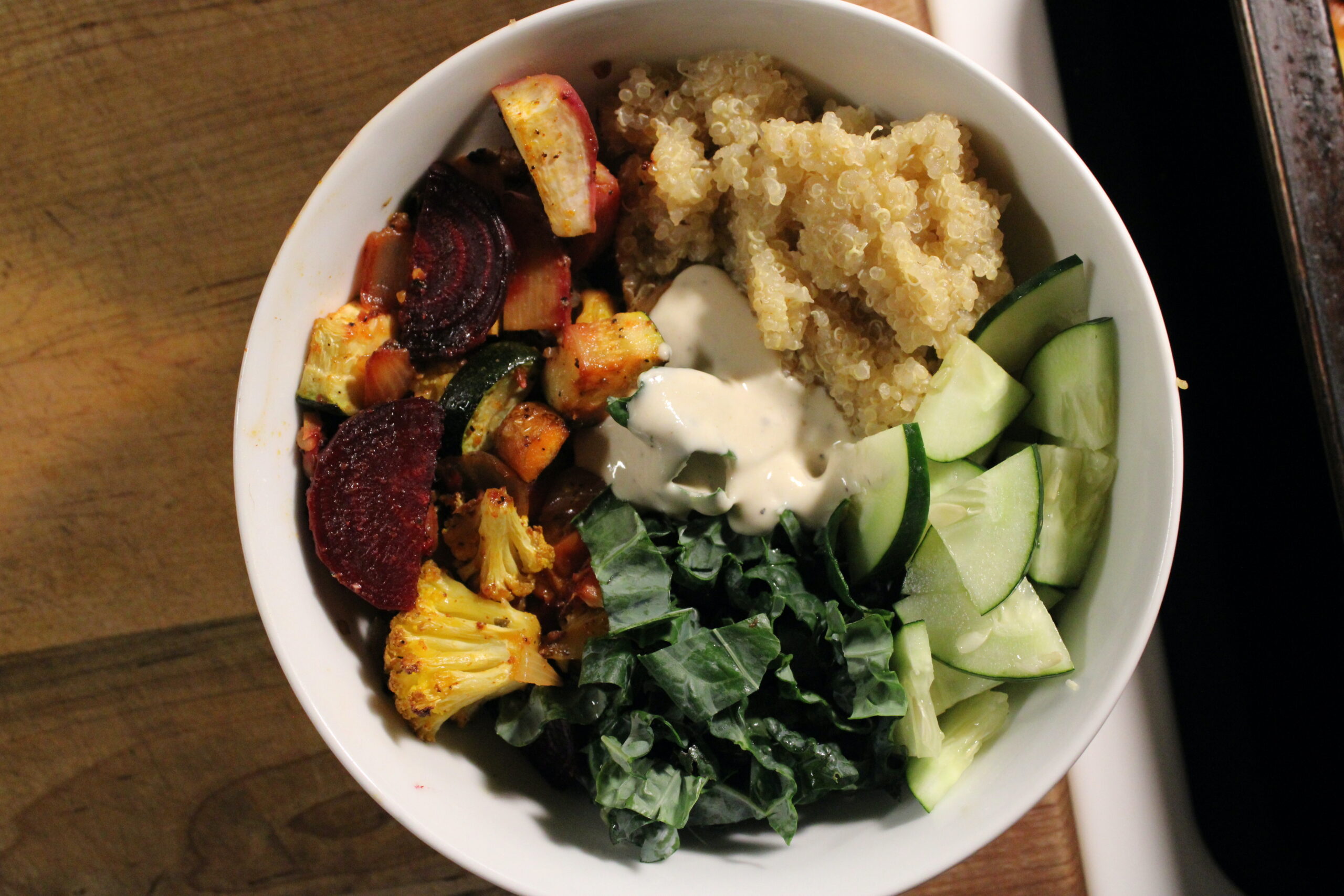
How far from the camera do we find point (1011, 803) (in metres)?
1.14

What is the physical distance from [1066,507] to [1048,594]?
13cm

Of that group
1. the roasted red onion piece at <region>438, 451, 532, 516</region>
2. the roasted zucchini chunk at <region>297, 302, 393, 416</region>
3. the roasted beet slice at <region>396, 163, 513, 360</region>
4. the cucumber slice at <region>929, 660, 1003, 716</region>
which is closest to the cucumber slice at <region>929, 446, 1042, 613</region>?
the cucumber slice at <region>929, 660, 1003, 716</region>

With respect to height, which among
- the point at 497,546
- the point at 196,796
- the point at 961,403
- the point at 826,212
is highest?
the point at 826,212

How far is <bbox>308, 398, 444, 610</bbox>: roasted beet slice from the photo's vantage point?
3.95ft

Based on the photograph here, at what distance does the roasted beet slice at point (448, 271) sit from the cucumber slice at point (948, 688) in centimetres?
78

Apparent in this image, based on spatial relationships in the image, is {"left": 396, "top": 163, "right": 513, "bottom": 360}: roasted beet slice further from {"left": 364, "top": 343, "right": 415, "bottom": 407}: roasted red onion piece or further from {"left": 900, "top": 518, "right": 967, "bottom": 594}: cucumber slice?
{"left": 900, "top": 518, "right": 967, "bottom": 594}: cucumber slice

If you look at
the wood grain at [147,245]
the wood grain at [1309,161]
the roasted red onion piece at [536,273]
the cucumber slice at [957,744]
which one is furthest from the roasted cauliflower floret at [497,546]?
the wood grain at [1309,161]

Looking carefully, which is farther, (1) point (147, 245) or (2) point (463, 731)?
(1) point (147, 245)

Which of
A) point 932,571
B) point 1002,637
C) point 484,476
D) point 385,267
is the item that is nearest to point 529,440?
point 484,476

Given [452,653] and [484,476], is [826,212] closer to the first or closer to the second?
[484,476]

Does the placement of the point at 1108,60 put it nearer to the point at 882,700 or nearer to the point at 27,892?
the point at 882,700

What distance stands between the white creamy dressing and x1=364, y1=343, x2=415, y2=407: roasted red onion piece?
28cm

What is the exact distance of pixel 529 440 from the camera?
4.16ft

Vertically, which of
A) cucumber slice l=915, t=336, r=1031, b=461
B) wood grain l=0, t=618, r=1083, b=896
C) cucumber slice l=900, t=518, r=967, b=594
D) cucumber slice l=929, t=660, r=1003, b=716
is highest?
cucumber slice l=915, t=336, r=1031, b=461
